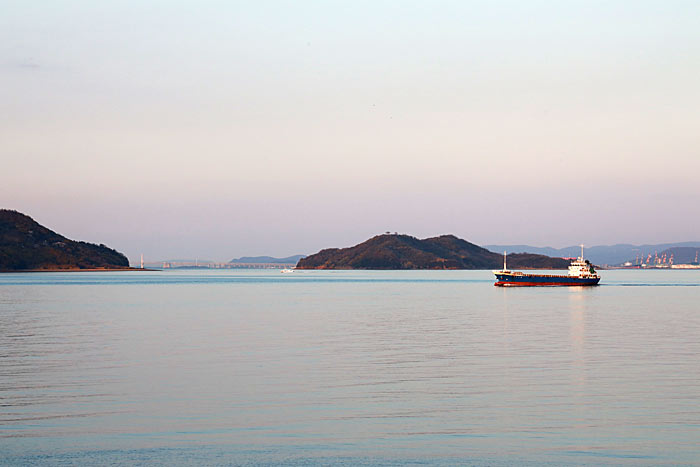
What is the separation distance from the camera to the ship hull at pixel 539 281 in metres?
181

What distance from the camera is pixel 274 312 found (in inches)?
3221

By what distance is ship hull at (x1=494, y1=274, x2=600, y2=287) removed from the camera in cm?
18125

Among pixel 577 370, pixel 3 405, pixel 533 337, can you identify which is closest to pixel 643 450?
pixel 577 370

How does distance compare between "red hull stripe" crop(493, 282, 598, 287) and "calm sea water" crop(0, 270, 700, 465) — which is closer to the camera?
"calm sea water" crop(0, 270, 700, 465)

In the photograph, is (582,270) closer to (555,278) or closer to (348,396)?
(555,278)

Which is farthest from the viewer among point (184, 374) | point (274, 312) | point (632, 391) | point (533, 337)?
point (274, 312)

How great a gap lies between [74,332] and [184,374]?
25168 mm

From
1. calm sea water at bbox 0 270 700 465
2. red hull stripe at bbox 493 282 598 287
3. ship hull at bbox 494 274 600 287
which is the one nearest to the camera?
calm sea water at bbox 0 270 700 465

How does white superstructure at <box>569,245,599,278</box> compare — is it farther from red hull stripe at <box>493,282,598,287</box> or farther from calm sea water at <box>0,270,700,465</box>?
calm sea water at <box>0,270,700,465</box>

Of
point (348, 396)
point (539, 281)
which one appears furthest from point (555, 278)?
point (348, 396)

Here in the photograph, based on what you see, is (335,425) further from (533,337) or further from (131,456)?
(533,337)

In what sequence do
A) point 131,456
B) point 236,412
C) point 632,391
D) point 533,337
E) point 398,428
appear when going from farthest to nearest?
point 533,337, point 632,391, point 236,412, point 398,428, point 131,456

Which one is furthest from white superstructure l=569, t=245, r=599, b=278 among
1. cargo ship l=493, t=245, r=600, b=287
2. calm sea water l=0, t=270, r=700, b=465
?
calm sea water l=0, t=270, r=700, b=465

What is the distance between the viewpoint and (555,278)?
187875 millimetres
